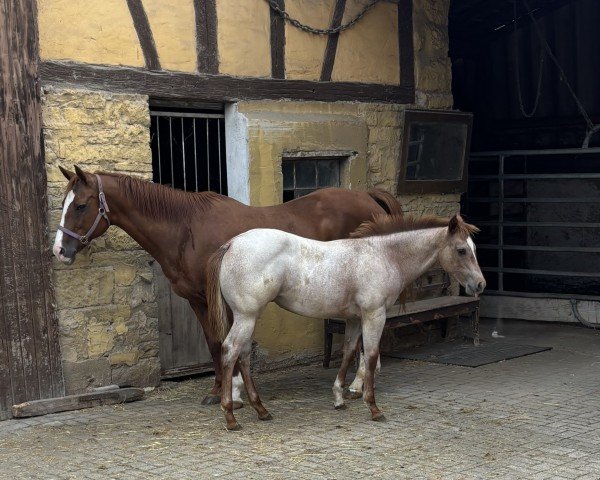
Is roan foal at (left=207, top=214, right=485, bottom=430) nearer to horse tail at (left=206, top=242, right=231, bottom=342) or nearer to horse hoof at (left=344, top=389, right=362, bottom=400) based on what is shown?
horse tail at (left=206, top=242, right=231, bottom=342)

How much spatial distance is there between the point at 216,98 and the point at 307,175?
4.52 ft

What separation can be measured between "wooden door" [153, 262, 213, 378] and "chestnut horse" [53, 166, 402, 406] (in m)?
0.80

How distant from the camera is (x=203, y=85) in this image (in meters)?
7.62

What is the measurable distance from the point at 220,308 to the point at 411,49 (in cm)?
467

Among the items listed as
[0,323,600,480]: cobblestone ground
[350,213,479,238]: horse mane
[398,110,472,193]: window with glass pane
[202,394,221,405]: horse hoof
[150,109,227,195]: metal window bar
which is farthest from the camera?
[398,110,472,193]: window with glass pane

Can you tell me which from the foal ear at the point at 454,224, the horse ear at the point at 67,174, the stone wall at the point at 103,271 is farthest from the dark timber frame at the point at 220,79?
the foal ear at the point at 454,224

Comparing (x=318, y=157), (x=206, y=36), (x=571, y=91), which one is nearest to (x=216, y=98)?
(x=206, y=36)

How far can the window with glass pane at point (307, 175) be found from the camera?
8445 millimetres

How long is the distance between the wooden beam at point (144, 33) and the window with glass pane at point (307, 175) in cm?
170

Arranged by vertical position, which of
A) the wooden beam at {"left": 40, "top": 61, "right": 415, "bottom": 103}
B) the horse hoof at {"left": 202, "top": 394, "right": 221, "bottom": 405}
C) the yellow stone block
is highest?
the wooden beam at {"left": 40, "top": 61, "right": 415, "bottom": 103}

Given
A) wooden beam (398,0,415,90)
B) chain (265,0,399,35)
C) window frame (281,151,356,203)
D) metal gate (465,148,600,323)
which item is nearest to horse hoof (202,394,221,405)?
window frame (281,151,356,203)

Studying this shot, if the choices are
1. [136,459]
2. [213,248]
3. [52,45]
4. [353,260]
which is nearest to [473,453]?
→ [353,260]

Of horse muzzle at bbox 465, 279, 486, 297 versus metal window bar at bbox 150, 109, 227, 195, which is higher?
metal window bar at bbox 150, 109, 227, 195

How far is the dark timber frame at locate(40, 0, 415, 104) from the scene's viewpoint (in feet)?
22.9
